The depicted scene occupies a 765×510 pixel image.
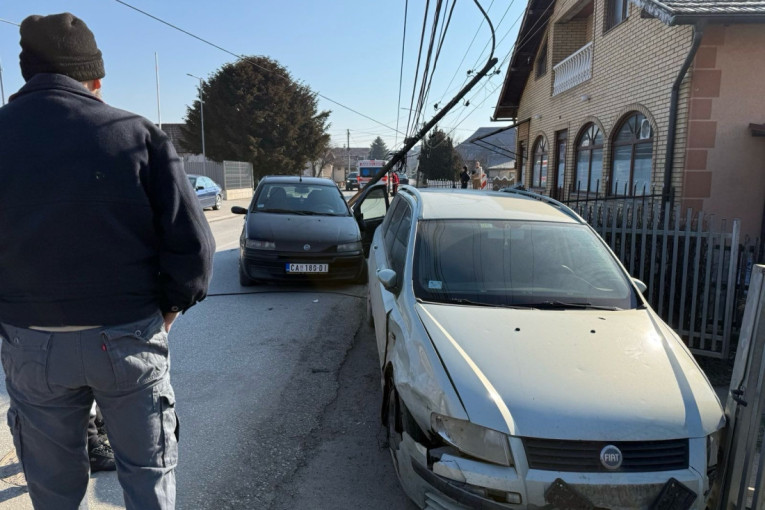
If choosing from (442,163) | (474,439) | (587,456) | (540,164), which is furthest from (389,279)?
(442,163)

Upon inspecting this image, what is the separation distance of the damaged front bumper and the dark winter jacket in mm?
1465

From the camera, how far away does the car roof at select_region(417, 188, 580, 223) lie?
154 inches

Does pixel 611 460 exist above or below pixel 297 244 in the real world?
below

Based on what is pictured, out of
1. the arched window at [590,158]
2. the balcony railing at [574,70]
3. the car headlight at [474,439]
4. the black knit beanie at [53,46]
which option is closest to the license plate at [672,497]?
the car headlight at [474,439]

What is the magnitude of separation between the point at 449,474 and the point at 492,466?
0.19m

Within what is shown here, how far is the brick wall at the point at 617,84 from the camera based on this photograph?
7879 millimetres

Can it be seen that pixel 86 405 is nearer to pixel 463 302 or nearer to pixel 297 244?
pixel 463 302

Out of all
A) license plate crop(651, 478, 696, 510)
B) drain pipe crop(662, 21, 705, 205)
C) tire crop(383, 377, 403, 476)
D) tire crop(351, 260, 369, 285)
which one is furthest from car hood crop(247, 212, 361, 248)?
license plate crop(651, 478, 696, 510)

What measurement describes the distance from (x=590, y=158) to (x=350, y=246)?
674 centimetres

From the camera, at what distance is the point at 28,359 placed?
5.51 ft

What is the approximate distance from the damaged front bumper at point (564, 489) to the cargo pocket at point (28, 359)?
1.58m

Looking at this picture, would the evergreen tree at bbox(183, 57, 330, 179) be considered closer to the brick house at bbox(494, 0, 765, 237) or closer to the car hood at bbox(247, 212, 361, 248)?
the brick house at bbox(494, 0, 765, 237)

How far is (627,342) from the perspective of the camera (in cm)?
278

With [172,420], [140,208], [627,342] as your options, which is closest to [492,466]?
[627,342]
